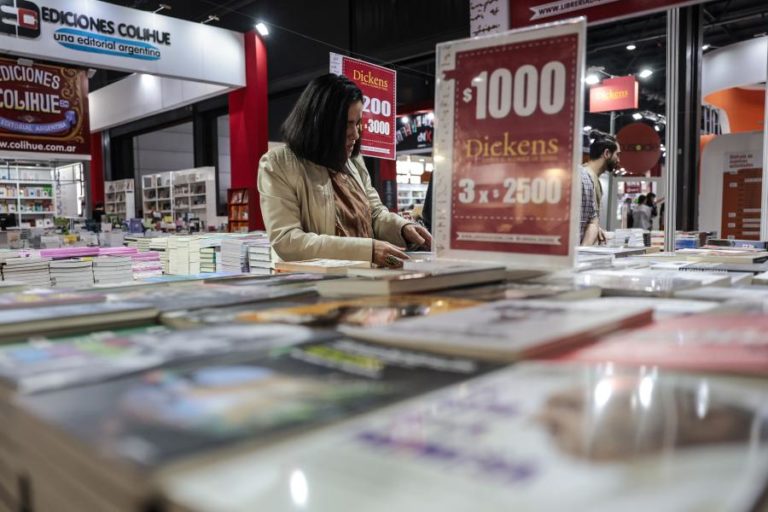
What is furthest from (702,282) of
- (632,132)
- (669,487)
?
(632,132)

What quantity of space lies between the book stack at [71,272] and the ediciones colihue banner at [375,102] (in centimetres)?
232

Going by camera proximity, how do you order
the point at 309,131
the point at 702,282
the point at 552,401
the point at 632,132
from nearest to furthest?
the point at 552,401 < the point at 702,282 < the point at 309,131 < the point at 632,132

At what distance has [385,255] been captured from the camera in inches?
74.0

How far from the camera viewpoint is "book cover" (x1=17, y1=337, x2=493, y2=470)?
399 millimetres

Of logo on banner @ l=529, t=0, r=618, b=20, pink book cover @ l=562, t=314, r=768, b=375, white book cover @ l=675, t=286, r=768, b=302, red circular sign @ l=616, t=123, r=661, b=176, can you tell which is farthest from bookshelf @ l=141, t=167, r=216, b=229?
pink book cover @ l=562, t=314, r=768, b=375

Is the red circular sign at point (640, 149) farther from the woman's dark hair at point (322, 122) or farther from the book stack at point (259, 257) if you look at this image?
the woman's dark hair at point (322, 122)

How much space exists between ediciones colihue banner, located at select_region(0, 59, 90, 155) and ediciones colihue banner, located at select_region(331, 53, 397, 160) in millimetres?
5166

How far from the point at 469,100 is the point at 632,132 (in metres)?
6.90

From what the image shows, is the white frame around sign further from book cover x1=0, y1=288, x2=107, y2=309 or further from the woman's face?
the woman's face

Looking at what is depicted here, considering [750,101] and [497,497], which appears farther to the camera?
[750,101]

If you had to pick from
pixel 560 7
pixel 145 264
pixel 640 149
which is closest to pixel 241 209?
pixel 145 264

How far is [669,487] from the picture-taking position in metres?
0.34

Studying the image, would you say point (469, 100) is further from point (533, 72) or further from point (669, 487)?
point (669, 487)

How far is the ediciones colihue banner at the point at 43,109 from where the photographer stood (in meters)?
7.55
